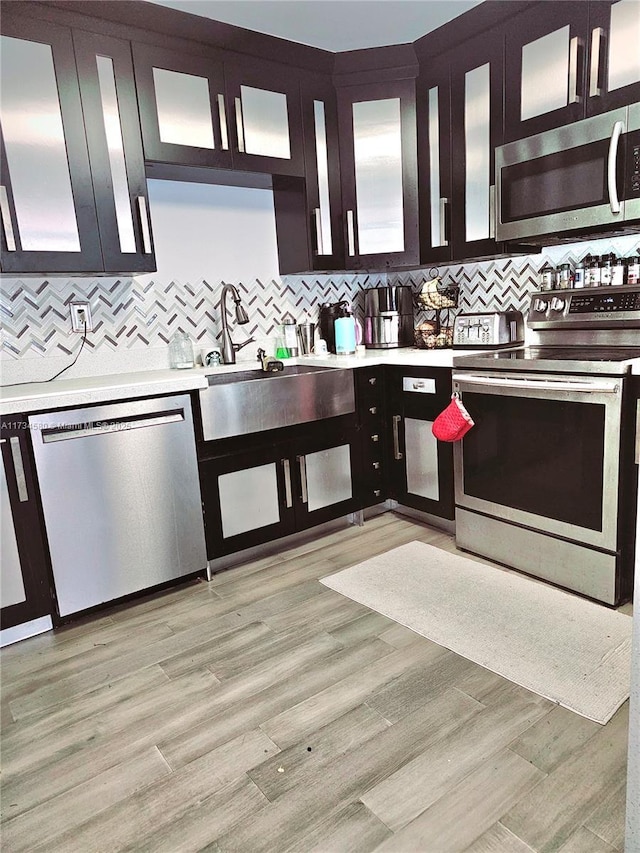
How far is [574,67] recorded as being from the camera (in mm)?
2283

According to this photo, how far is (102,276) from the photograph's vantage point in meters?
2.69

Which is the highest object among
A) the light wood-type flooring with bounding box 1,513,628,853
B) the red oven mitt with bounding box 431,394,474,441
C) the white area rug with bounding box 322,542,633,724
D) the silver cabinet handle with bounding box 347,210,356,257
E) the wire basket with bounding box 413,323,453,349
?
→ the silver cabinet handle with bounding box 347,210,356,257

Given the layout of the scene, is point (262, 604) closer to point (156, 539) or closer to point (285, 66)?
point (156, 539)

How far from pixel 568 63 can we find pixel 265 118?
1.42 metres

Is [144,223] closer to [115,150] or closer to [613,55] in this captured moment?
[115,150]

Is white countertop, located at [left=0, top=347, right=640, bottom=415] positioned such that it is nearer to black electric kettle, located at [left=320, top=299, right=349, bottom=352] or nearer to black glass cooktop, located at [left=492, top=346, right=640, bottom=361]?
black glass cooktop, located at [left=492, top=346, right=640, bottom=361]

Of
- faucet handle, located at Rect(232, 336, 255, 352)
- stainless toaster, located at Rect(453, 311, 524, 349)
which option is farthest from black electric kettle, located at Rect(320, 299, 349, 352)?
stainless toaster, located at Rect(453, 311, 524, 349)

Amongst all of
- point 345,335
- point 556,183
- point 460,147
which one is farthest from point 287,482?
point 460,147

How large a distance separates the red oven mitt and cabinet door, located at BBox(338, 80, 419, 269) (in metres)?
1.06

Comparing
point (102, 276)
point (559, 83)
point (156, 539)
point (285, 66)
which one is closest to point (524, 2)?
point (559, 83)

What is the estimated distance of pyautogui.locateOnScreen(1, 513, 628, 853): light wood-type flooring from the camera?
4.28 feet

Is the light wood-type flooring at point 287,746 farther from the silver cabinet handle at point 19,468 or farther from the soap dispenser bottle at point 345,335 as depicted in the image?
the soap dispenser bottle at point 345,335

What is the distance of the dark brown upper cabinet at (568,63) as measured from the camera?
2.15 metres

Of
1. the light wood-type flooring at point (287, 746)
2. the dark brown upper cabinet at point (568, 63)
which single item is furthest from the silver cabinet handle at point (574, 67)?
the light wood-type flooring at point (287, 746)
